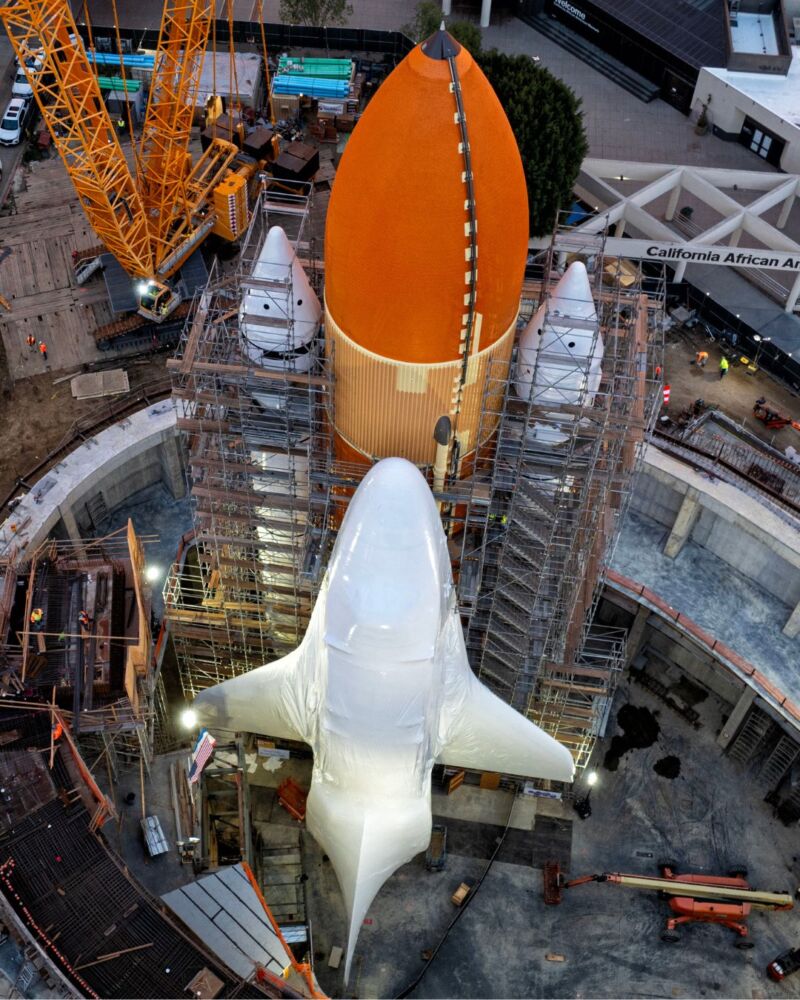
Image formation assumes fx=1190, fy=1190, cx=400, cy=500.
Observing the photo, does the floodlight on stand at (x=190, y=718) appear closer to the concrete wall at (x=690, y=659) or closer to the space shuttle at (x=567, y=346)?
the space shuttle at (x=567, y=346)

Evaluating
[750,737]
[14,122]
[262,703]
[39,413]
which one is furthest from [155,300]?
[750,737]

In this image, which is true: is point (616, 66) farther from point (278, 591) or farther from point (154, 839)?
point (154, 839)

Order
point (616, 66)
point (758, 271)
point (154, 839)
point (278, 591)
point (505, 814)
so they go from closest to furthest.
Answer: point (154, 839) → point (278, 591) → point (505, 814) → point (758, 271) → point (616, 66)

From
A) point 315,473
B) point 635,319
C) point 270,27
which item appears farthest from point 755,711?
point 270,27

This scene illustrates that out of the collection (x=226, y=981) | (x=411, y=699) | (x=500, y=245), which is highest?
(x=500, y=245)

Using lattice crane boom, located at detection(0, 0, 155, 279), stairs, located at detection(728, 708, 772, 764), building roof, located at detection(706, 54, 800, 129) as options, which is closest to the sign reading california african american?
building roof, located at detection(706, 54, 800, 129)

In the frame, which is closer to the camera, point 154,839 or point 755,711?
point 154,839
